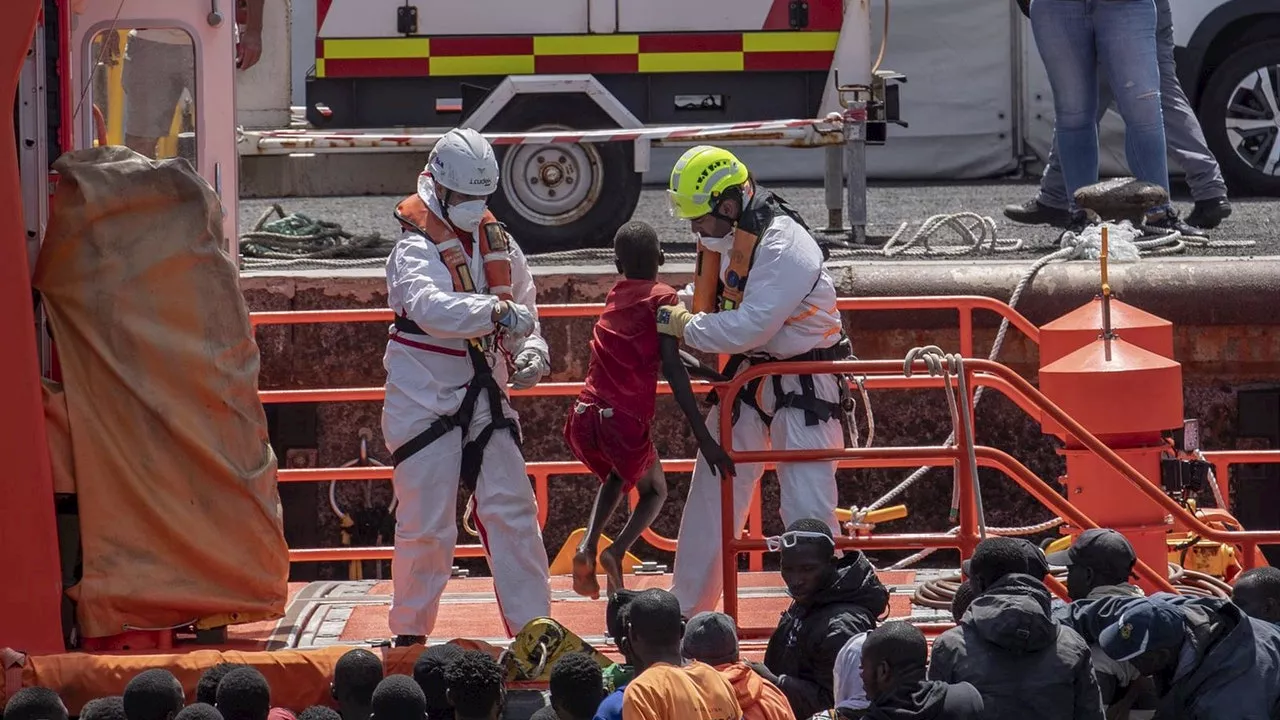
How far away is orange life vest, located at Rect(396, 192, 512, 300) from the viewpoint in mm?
6258

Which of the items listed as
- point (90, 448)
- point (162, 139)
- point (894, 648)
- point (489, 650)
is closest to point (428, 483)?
point (489, 650)

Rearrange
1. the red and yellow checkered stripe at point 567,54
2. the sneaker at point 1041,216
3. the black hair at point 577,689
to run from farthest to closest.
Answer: the red and yellow checkered stripe at point 567,54, the sneaker at point 1041,216, the black hair at point 577,689

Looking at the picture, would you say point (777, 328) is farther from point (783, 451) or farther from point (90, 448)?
point (90, 448)

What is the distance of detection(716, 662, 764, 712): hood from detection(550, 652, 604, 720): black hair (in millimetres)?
309

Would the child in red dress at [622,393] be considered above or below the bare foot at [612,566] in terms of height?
above

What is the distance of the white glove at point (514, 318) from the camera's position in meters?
6.09

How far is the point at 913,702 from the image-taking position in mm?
4516

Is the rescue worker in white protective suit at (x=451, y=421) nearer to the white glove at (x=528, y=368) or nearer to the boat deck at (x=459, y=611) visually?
the white glove at (x=528, y=368)

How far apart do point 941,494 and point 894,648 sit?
190 inches

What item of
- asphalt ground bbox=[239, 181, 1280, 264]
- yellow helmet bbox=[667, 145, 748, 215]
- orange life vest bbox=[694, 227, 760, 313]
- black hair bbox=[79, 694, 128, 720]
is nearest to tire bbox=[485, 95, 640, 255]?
asphalt ground bbox=[239, 181, 1280, 264]

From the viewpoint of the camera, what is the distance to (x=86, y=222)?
5883 mm

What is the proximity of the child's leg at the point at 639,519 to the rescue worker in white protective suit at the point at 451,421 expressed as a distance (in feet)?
1.19

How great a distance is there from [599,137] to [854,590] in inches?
182

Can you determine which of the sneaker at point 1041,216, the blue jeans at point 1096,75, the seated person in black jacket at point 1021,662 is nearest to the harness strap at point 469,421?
the seated person in black jacket at point 1021,662
